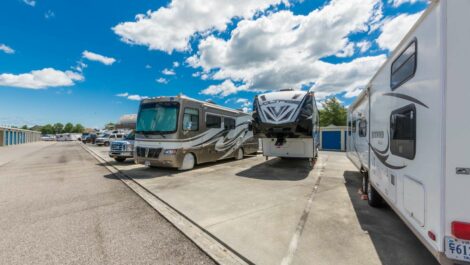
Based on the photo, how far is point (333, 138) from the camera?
2177cm

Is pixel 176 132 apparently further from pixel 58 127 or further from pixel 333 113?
pixel 58 127

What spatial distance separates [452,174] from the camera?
1890 millimetres

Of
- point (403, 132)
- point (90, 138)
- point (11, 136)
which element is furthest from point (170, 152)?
point (11, 136)

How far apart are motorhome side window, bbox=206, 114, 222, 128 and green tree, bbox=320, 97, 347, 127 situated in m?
39.1

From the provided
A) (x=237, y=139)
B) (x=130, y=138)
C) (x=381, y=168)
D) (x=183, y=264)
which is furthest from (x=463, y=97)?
(x=130, y=138)

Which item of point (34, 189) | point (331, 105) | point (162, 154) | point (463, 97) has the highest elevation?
point (331, 105)

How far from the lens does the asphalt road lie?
2873 mm

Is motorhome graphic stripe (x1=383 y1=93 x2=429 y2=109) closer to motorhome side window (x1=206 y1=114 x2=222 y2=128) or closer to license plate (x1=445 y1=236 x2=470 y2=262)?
license plate (x1=445 y1=236 x2=470 y2=262)

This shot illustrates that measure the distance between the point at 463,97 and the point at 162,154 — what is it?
8.19 m

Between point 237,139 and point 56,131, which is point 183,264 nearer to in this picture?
point 237,139

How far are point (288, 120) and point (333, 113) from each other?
135 feet

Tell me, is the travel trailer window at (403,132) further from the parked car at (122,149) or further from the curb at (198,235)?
the parked car at (122,149)

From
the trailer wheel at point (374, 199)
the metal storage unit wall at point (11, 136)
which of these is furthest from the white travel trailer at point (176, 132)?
the metal storage unit wall at point (11, 136)

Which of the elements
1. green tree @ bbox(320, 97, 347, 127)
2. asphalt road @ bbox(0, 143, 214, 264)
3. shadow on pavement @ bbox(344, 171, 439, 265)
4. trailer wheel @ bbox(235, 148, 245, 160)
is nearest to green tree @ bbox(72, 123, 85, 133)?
green tree @ bbox(320, 97, 347, 127)
